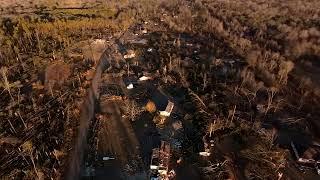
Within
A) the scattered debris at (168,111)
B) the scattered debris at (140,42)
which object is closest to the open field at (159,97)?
the scattered debris at (168,111)

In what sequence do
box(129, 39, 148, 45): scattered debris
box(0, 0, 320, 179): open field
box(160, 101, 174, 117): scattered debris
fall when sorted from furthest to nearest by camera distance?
box(129, 39, 148, 45): scattered debris
box(160, 101, 174, 117): scattered debris
box(0, 0, 320, 179): open field

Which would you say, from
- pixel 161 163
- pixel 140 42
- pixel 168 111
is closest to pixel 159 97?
pixel 168 111

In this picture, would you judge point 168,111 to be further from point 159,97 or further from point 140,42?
point 140,42

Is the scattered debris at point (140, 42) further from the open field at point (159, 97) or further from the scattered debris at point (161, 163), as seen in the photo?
the scattered debris at point (161, 163)

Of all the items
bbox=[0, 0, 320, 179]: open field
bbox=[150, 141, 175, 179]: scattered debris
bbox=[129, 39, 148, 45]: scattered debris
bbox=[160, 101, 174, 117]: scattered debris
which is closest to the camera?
bbox=[150, 141, 175, 179]: scattered debris

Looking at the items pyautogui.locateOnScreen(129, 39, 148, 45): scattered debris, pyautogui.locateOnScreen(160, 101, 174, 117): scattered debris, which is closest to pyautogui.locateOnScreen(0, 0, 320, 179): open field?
pyautogui.locateOnScreen(160, 101, 174, 117): scattered debris

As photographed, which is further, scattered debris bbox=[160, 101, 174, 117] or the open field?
scattered debris bbox=[160, 101, 174, 117]

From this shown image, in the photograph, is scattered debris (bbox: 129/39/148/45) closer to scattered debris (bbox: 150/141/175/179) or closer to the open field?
the open field

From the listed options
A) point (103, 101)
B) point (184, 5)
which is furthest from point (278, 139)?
point (184, 5)
